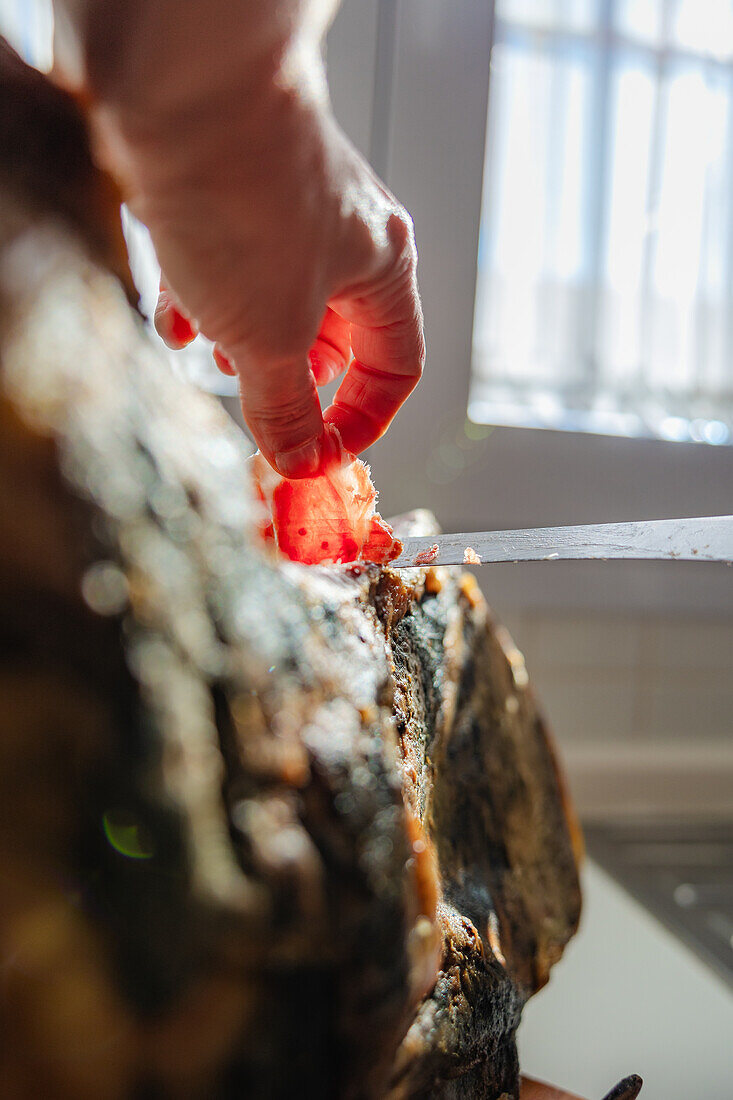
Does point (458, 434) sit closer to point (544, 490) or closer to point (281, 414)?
point (544, 490)

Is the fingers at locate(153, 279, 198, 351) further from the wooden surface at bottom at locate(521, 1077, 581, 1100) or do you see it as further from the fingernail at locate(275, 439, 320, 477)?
the wooden surface at bottom at locate(521, 1077, 581, 1100)

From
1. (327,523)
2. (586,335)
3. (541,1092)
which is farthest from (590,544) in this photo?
(586,335)

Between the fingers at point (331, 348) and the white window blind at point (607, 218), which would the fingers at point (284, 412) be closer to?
the fingers at point (331, 348)

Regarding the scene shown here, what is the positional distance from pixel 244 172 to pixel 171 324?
195 millimetres

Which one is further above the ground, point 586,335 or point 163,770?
point 163,770

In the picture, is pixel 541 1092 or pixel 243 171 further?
pixel 541 1092

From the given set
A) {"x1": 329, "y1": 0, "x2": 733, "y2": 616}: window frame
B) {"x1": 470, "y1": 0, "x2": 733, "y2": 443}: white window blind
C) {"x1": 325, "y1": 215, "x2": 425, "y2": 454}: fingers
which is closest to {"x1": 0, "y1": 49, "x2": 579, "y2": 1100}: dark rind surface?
{"x1": 325, "y1": 215, "x2": 425, "y2": 454}: fingers

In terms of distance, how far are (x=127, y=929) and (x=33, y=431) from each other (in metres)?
0.14

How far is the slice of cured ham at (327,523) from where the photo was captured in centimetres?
47

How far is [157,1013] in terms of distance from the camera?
20cm

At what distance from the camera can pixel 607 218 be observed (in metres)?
1.33

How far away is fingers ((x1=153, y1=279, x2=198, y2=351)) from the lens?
0.49 meters

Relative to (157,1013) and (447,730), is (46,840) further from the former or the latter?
(447,730)

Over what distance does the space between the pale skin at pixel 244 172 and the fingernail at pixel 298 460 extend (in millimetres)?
16
